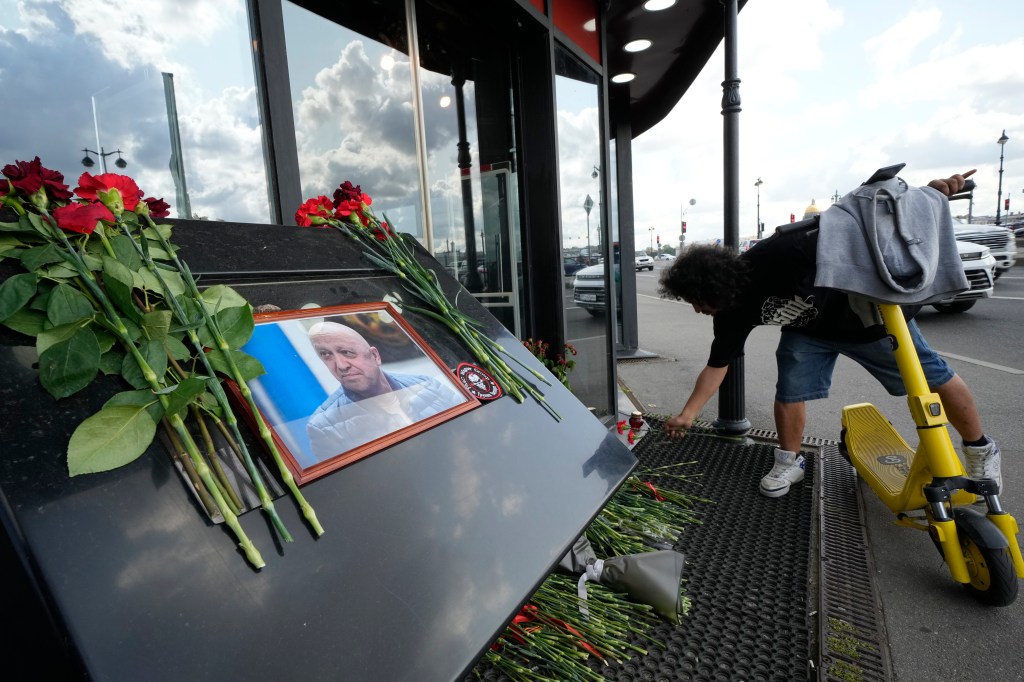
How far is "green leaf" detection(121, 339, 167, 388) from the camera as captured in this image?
2.94 feet

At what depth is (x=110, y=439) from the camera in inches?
32.1

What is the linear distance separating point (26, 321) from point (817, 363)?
299cm

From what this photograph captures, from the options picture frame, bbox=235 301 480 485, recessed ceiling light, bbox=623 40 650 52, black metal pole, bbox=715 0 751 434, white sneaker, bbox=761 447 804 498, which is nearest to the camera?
picture frame, bbox=235 301 480 485

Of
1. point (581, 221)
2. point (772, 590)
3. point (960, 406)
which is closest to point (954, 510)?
point (960, 406)

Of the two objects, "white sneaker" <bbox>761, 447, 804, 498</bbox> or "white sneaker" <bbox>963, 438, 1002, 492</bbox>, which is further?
"white sneaker" <bbox>761, 447, 804, 498</bbox>

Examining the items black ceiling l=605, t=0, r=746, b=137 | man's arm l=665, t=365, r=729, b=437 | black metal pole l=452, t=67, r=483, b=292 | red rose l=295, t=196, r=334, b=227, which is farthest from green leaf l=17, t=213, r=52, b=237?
black ceiling l=605, t=0, r=746, b=137

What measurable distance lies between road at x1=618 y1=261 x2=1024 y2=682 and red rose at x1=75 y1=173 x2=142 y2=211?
214 centimetres

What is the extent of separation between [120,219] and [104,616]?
31.6 inches

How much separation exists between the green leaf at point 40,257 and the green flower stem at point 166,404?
2 cm

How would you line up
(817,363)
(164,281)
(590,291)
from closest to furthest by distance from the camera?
(164,281) < (817,363) < (590,291)

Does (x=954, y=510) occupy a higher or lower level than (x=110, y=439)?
lower

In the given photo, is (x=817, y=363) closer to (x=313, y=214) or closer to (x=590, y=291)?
(x=590, y=291)

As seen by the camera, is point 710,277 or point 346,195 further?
point 710,277

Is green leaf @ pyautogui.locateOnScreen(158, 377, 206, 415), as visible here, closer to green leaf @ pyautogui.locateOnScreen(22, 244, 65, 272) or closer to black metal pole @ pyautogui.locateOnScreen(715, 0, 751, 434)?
green leaf @ pyautogui.locateOnScreen(22, 244, 65, 272)
